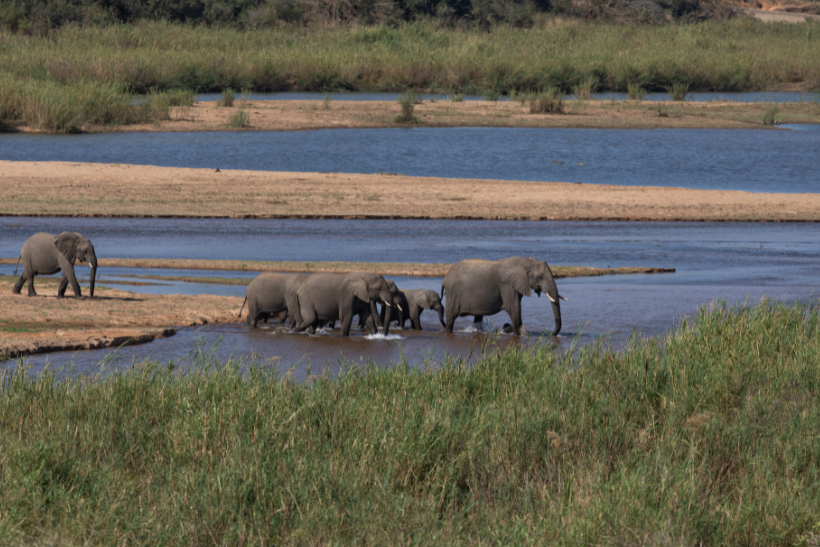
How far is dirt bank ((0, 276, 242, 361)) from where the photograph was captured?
11.3 meters

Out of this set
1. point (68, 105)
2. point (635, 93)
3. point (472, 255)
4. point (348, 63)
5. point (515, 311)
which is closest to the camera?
point (515, 311)

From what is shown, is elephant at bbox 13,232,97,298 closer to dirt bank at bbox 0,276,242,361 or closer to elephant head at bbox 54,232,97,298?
elephant head at bbox 54,232,97,298

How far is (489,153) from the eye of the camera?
36.6m

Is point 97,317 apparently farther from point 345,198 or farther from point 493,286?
point 345,198

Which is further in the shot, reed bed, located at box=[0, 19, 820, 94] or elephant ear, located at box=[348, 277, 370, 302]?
reed bed, located at box=[0, 19, 820, 94]

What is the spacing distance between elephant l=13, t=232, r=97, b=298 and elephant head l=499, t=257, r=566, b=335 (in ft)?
17.6

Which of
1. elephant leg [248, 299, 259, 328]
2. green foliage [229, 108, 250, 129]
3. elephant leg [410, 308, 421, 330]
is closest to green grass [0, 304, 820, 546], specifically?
elephant leg [248, 299, 259, 328]

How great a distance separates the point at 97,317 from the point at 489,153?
2516cm

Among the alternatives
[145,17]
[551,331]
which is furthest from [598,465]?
[145,17]

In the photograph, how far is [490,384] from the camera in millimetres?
8242

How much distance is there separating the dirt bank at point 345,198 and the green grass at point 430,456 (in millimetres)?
16044

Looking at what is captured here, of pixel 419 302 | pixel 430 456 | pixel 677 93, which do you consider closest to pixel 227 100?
pixel 677 93

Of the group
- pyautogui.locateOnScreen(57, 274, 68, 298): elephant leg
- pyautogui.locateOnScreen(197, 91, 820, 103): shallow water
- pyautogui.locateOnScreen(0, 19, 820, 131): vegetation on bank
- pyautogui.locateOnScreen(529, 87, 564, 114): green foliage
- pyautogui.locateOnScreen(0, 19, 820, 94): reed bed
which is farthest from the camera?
pyautogui.locateOnScreen(197, 91, 820, 103): shallow water

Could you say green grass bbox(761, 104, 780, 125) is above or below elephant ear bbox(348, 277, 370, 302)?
above
